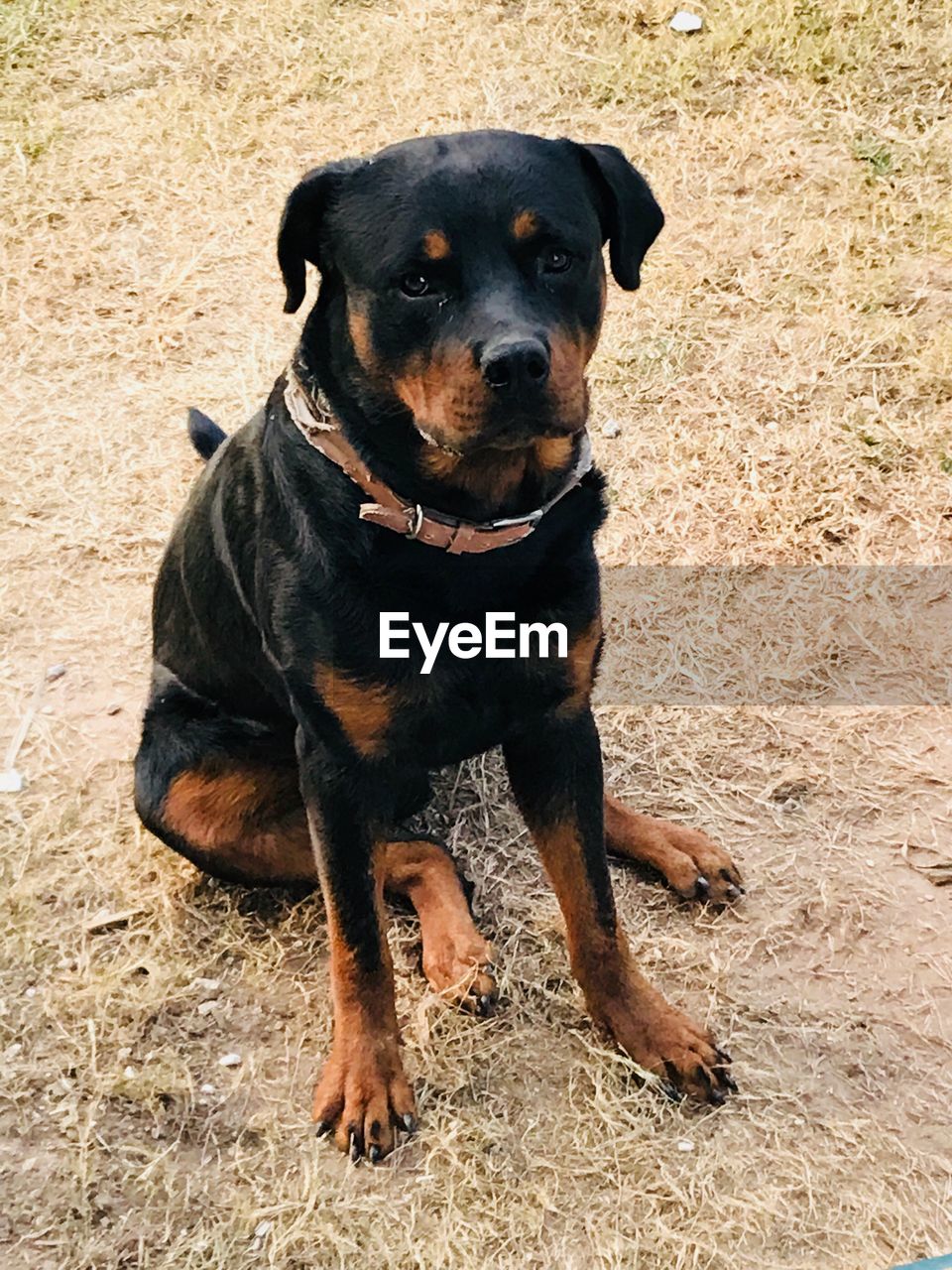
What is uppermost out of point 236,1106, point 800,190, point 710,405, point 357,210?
point 357,210

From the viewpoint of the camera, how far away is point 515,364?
1931 millimetres

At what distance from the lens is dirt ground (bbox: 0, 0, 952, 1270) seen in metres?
2.40

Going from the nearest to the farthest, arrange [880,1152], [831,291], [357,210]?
[357,210]
[880,1152]
[831,291]

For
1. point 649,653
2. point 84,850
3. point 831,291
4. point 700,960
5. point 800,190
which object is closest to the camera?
point 700,960

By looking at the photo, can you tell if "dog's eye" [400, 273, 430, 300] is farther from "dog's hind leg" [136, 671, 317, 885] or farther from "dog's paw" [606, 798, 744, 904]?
"dog's paw" [606, 798, 744, 904]

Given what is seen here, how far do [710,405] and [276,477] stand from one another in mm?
2298

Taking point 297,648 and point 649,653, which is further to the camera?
point 649,653

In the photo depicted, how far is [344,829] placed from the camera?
2281 mm

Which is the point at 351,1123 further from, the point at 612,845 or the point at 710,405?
the point at 710,405

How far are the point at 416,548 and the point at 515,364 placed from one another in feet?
1.31

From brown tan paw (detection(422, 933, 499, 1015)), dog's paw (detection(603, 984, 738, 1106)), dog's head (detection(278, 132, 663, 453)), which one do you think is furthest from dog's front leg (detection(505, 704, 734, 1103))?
dog's head (detection(278, 132, 663, 453))

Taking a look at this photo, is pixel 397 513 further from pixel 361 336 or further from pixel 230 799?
pixel 230 799

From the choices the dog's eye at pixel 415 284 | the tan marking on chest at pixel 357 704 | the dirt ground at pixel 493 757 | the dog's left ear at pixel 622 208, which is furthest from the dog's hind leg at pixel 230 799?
the dog's left ear at pixel 622 208

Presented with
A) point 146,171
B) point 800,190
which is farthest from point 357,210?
point 146,171
